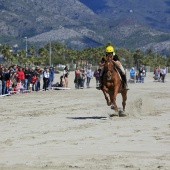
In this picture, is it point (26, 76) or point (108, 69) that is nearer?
point (108, 69)

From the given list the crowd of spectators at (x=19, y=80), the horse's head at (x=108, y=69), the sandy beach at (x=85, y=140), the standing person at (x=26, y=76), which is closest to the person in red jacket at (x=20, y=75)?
the crowd of spectators at (x=19, y=80)

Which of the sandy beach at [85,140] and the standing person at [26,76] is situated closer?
the sandy beach at [85,140]

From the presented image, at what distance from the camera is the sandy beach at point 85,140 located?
1082cm

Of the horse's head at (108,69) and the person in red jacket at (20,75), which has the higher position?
the horse's head at (108,69)

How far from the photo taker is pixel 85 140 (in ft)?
45.0

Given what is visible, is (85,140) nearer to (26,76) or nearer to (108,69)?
(108,69)

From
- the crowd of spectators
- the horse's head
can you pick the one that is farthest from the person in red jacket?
the horse's head

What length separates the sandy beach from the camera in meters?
10.8

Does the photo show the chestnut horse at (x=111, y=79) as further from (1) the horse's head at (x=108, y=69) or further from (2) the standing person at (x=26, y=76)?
(2) the standing person at (x=26, y=76)

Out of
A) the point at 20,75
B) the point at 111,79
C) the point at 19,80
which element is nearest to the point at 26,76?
the point at 20,75

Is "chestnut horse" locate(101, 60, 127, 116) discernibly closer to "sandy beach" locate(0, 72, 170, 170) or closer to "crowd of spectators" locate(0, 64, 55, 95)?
"sandy beach" locate(0, 72, 170, 170)

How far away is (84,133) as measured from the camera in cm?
1511

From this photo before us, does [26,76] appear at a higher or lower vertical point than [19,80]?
higher

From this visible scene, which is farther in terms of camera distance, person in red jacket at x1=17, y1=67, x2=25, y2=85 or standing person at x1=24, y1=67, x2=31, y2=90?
standing person at x1=24, y1=67, x2=31, y2=90
